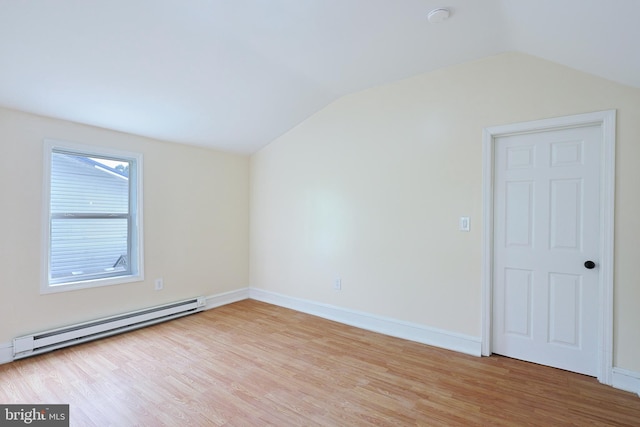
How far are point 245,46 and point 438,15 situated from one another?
1.55m

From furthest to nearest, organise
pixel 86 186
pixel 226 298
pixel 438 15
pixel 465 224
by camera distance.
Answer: pixel 226 298, pixel 86 186, pixel 465 224, pixel 438 15

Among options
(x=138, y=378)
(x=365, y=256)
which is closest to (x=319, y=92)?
(x=365, y=256)

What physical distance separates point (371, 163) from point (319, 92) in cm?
104

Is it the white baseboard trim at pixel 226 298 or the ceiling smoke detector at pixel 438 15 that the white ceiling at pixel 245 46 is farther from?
the white baseboard trim at pixel 226 298

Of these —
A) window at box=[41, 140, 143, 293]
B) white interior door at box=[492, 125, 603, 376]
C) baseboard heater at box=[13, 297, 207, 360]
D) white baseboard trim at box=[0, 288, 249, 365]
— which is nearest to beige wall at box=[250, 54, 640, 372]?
white interior door at box=[492, 125, 603, 376]

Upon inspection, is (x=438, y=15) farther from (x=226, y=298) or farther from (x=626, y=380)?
(x=226, y=298)

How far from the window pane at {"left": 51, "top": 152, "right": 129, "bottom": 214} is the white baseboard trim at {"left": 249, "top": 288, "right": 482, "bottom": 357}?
7.70ft

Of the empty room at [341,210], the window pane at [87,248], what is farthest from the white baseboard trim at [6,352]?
the window pane at [87,248]

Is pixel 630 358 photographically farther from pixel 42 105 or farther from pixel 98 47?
pixel 42 105

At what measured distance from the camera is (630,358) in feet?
6.99

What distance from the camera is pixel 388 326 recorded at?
3.21 meters

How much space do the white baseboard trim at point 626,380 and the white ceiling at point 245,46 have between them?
207 cm

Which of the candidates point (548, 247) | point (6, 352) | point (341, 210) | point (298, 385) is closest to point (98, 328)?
point (6, 352)

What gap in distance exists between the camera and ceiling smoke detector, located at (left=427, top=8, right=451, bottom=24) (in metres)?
2.04
